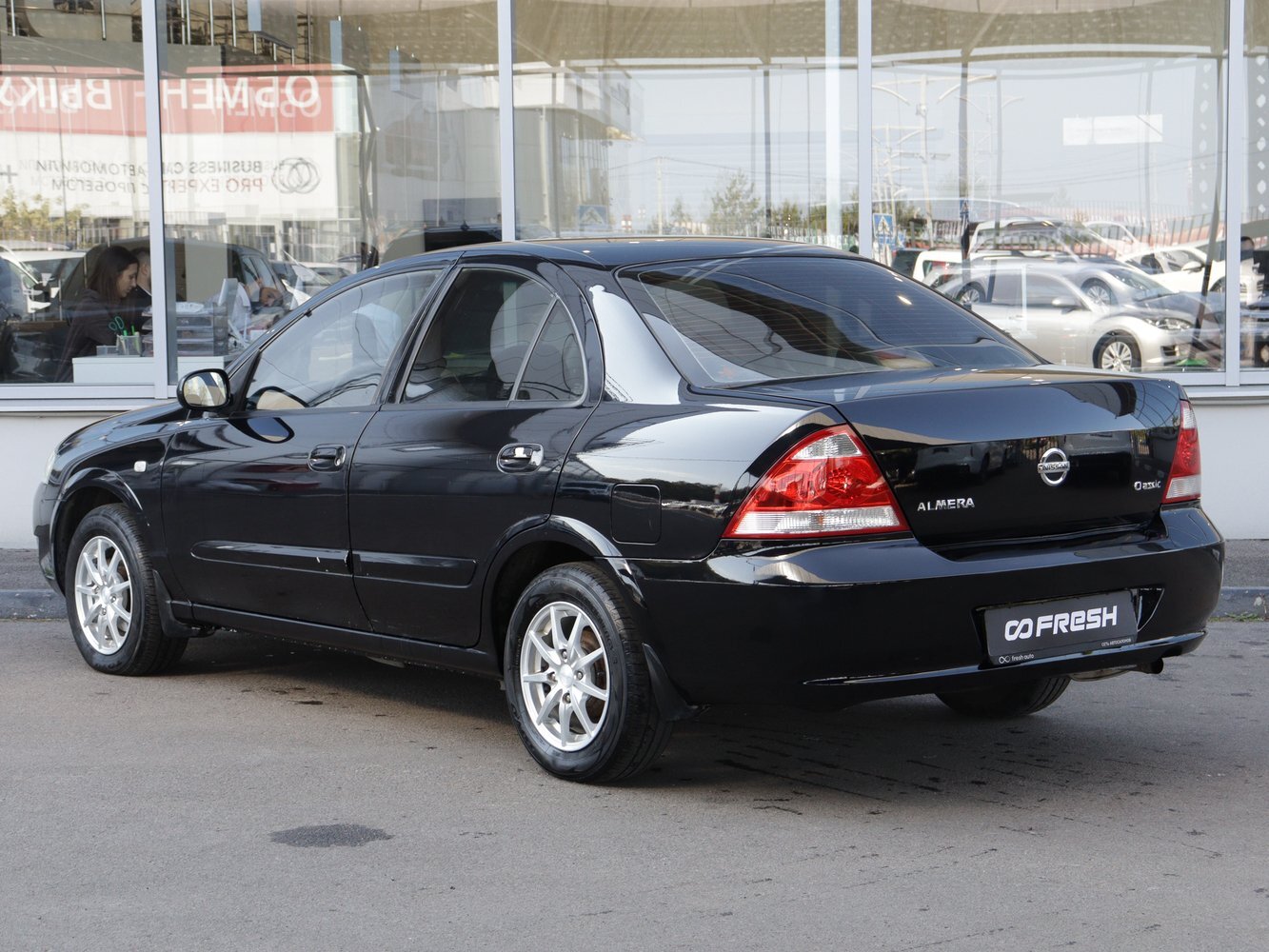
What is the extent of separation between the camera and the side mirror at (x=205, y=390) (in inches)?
257

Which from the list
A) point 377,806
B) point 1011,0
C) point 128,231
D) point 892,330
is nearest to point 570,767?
point 377,806

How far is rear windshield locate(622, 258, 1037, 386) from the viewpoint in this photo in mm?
5160

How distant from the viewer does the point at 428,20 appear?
42.3 ft

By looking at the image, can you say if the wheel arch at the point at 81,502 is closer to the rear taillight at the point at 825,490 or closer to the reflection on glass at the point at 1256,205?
the rear taillight at the point at 825,490

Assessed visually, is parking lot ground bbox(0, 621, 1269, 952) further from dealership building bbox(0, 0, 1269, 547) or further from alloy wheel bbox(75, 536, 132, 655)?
dealership building bbox(0, 0, 1269, 547)

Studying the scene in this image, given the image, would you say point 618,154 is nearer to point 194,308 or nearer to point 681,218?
point 681,218

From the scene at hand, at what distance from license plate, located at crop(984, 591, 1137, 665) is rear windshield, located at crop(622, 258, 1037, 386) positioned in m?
0.84

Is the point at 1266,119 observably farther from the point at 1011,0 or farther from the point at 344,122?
the point at 344,122

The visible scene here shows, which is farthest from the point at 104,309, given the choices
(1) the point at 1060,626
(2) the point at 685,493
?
(1) the point at 1060,626

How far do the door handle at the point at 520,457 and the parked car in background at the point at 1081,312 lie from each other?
22.4 feet

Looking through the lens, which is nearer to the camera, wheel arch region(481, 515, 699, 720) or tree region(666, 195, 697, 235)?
wheel arch region(481, 515, 699, 720)

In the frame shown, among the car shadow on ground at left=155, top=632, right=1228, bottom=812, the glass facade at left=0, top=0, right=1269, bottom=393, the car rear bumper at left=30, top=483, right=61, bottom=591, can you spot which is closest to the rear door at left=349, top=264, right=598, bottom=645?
the car shadow on ground at left=155, top=632, right=1228, bottom=812

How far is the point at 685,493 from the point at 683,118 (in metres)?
9.46

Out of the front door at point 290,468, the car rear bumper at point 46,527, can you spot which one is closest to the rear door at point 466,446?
the front door at point 290,468
